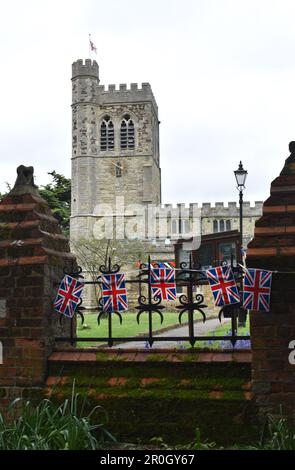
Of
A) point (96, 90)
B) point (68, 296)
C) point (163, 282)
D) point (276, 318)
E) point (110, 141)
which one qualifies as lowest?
point (276, 318)

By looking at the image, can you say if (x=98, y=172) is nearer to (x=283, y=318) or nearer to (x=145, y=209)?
(x=145, y=209)

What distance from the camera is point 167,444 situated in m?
4.62

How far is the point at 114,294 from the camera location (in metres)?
5.28

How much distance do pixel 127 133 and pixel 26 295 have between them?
5485cm

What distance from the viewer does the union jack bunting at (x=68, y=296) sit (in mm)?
5219

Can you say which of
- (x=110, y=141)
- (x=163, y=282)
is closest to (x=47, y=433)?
(x=163, y=282)

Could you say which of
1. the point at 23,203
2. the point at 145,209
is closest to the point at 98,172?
the point at 145,209

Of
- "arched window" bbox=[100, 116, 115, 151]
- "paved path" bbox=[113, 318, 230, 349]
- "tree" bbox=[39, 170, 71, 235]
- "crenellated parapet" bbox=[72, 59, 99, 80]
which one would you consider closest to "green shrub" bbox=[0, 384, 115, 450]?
"paved path" bbox=[113, 318, 230, 349]

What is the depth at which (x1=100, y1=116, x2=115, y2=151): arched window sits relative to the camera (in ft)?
192

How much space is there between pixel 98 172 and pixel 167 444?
53938 millimetres

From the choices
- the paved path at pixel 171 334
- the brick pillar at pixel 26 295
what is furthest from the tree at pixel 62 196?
the brick pillar at pixel 26 295

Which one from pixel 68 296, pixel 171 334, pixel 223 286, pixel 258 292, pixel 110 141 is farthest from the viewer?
pixel 110 141

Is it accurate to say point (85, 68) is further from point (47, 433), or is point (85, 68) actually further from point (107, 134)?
point (47, 433)
